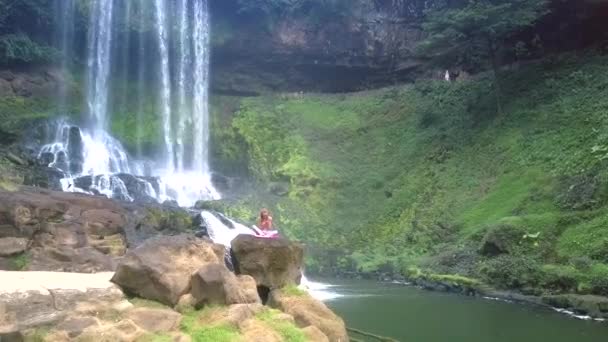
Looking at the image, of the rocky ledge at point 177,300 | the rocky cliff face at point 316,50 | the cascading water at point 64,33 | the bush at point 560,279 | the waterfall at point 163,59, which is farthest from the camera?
the rocky cliff face at point 316,50

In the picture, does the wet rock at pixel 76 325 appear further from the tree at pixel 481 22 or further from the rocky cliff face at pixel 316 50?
the rocky cliff face at pixel 316 50

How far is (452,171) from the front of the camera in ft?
102

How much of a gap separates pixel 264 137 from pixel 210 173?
4155 millimetres

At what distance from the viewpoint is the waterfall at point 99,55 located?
4062 cm

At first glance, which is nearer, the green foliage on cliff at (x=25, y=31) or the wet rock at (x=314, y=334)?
the wet rock at (x=314, y=334)

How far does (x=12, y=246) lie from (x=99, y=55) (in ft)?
92.4

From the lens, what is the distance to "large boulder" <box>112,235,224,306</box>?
31.6ft

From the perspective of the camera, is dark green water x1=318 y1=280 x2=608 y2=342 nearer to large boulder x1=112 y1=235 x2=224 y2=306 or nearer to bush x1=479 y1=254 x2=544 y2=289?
bush x1=479 y1=254 x2=544 y2=289

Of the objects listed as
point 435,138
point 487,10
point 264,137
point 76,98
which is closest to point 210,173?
point 264,137

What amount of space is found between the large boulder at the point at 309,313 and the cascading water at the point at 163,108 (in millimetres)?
22481

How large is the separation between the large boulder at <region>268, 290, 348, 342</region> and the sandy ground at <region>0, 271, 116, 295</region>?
302 centimetres

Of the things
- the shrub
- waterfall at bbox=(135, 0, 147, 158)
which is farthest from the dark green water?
waterfall at bbox=(135, 0, 147, 158)

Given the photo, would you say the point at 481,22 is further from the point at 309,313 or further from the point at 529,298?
the point at 309,313


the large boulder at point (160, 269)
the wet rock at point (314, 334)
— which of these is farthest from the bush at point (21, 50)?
the wet rock at point (314, 334)
